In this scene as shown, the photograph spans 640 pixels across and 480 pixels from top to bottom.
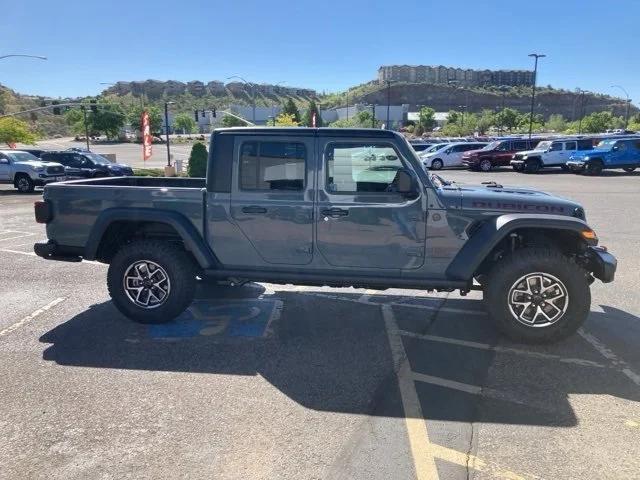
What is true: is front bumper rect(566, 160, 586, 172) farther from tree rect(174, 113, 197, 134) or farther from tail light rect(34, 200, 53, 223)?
tree rect(174, 113, 197, 134)

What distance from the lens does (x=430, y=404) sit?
3.63 metres

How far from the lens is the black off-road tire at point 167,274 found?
5145 millimetres

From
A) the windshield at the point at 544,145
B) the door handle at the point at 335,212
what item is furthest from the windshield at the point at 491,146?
the door handle at the point at 335,212

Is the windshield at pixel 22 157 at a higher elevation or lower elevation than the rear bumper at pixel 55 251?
higher

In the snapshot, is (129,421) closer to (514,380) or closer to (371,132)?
(514,380)

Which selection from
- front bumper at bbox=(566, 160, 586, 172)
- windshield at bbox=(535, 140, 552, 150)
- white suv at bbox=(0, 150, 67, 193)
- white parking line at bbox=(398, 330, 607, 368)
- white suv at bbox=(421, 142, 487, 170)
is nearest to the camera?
white parking line at bbox=(398, 330, 607, 368)

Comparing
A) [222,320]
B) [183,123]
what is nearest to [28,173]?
[222,320]

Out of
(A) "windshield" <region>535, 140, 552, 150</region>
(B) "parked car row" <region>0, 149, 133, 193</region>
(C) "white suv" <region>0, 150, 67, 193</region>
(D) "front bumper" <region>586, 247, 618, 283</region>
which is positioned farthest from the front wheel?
(D) "front bumper" <region>586, 247, 618, 283</region>

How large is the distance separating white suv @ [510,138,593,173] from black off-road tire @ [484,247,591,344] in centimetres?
2575

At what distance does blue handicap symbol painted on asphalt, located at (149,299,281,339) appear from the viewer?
5055 millimetres

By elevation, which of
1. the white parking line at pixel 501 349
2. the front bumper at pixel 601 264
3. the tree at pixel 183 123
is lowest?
the white parking line at pixel 501 349

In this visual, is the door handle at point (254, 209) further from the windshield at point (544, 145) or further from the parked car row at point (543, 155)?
the windshield at point (544, 145)

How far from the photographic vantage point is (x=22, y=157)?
70.4 feet

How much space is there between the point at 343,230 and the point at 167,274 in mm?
1840
